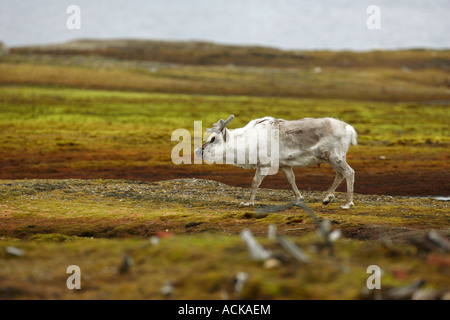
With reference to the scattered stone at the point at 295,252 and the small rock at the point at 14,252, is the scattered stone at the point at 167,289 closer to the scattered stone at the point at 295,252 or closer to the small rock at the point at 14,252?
the scattered stone at the point at 295,252

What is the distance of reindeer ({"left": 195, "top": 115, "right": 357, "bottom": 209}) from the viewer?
57.3ft

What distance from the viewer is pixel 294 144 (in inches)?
693

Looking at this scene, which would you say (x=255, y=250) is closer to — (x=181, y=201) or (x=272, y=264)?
(x=272, y=264)

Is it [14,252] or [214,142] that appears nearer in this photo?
[14,252]

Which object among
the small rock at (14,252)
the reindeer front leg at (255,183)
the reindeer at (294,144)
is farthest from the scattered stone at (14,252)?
the reindeer front leg at (255,183)

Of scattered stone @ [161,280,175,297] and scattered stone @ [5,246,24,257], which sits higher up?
scattered stone @ [5,246,24,257]

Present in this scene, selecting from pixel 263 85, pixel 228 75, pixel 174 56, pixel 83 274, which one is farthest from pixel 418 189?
pixel 174 56

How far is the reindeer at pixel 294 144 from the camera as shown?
57.3 feet

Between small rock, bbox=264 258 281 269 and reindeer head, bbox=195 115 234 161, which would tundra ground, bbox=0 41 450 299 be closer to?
small rock, bbox=264 258 281 269

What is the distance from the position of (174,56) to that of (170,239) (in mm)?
117941

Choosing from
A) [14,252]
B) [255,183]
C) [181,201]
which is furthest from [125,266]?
[181,201]

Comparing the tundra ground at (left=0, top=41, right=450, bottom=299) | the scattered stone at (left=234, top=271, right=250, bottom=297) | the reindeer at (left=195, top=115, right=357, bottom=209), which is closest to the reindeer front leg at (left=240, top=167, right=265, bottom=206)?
the reindeer at (left=195, top=115, right=357, bottom=209)

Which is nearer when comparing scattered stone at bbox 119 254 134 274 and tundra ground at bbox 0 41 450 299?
tundra ground at bbox 0 41 450 299
